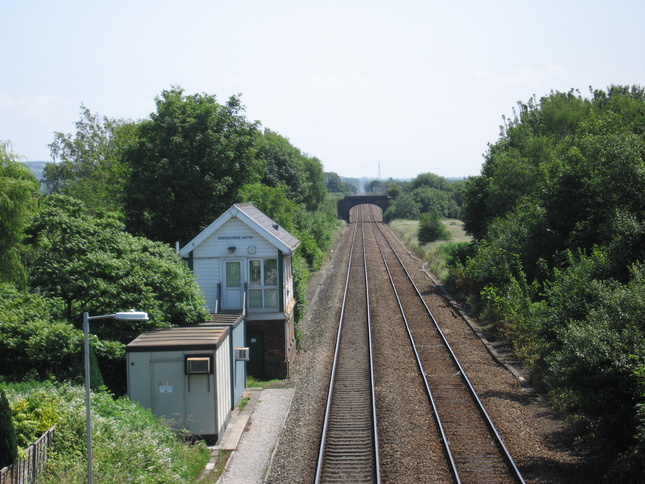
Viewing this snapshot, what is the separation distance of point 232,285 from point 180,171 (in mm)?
7820

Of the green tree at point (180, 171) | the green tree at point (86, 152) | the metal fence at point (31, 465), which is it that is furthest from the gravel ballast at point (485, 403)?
the green tree at point (86, 152)

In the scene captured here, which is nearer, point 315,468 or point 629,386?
point 629,386

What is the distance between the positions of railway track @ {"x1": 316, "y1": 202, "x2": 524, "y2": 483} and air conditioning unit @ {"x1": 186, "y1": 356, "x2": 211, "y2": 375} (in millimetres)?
2742

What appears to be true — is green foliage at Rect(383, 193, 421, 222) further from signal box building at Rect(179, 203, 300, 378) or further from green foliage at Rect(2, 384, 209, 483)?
green foliage at Rect(2, 384, 209, 483)

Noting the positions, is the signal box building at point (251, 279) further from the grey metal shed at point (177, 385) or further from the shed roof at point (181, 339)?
the grey metal shed at point (177, 385)

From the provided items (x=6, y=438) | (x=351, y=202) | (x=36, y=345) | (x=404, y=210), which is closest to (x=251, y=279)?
(x=36, y=345)

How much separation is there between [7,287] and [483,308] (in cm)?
1784

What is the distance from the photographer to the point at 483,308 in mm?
25531

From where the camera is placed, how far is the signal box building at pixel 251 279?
1798 centimetres

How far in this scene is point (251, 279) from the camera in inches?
720

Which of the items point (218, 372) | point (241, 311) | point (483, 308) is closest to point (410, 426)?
point (218, 372)

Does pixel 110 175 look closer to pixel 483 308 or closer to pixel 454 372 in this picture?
pixel 483 308

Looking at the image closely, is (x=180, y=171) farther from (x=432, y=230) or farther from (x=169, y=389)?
(x=432, y=230)

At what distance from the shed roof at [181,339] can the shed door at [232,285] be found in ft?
10.8
